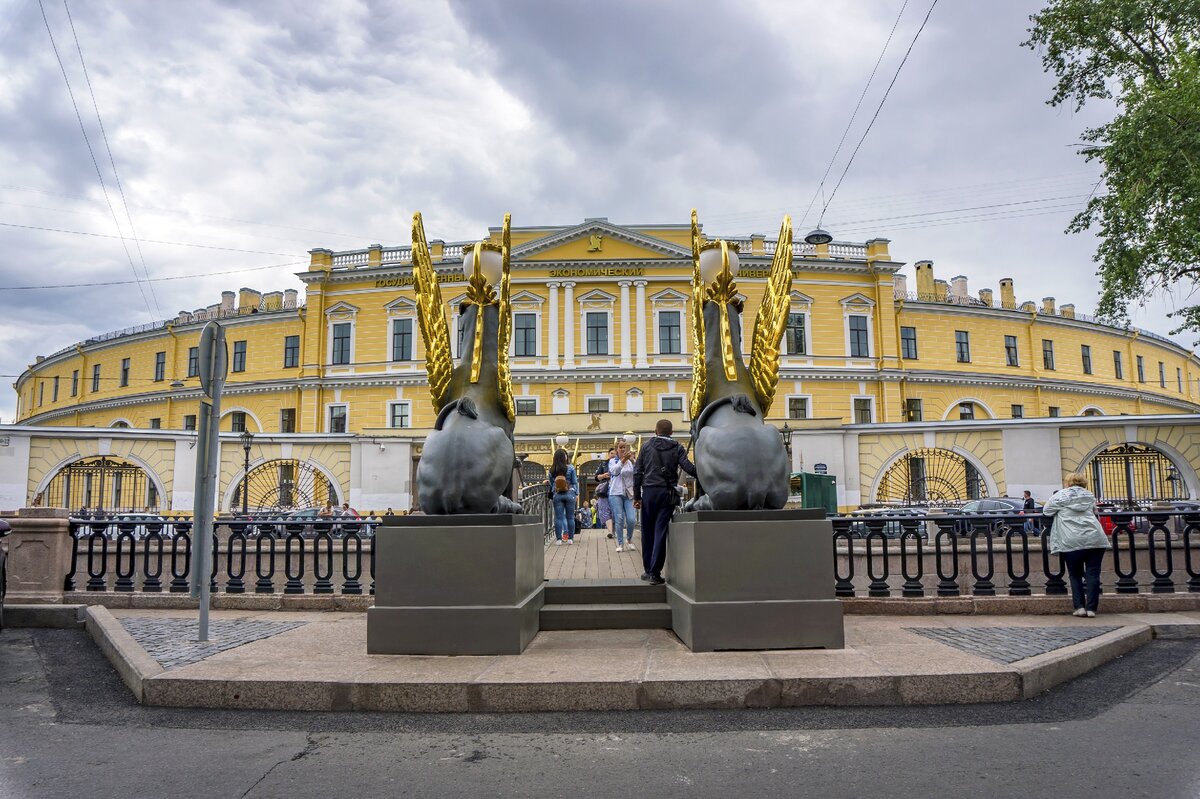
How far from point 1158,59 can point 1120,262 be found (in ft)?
16.8

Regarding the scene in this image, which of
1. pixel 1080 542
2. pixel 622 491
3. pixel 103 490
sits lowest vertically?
pixel 1080 542

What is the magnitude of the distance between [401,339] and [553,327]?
338 inches

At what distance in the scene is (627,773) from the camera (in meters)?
4.33

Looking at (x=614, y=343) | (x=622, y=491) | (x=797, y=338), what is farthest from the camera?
(x=797, y=338)

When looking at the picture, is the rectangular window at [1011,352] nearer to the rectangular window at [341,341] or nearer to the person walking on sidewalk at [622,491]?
the rectangular window at [341,341]

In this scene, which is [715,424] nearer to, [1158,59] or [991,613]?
[991,613]

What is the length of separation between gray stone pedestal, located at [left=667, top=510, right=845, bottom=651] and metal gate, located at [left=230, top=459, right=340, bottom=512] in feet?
82.7

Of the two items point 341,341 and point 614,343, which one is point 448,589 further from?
point 341,341

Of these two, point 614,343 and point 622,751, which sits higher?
point 614,343

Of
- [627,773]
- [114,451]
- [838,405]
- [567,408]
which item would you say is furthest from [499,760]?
[838,405]

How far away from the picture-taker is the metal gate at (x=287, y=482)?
29844 mm

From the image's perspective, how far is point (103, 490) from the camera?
26078mm

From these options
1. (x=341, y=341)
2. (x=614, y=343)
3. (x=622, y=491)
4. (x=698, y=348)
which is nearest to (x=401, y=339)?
(x=341, y=341)

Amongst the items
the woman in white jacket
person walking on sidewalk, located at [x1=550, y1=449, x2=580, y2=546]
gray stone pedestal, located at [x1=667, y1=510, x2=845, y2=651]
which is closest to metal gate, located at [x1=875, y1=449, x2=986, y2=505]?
person walking on sidewalk, located at [x1=550, y1=449, x2=580, y2=546]
